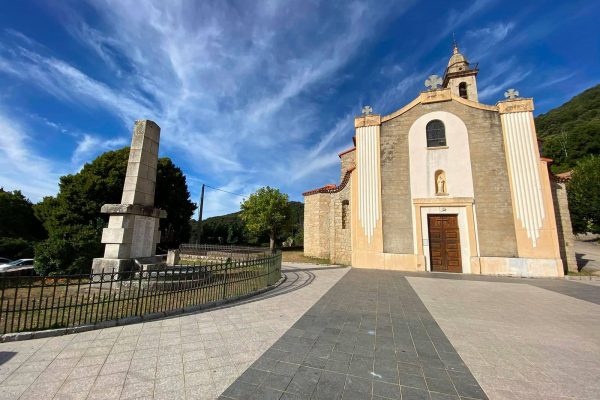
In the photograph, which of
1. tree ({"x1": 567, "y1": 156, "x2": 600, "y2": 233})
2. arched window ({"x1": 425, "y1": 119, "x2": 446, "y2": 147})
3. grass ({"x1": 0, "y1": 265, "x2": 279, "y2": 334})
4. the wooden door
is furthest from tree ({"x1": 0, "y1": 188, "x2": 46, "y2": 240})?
tree ({"x1": 567, "y1": 156, "x2": 600, "y2": 233})

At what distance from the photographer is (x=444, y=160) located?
14.0 m

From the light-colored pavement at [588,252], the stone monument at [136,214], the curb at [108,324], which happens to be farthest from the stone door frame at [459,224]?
the stone monument at [136,214]

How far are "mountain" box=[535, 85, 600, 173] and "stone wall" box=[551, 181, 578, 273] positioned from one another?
23.4 metres

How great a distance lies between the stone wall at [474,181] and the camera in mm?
12531

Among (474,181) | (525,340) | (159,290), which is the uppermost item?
(474,181)

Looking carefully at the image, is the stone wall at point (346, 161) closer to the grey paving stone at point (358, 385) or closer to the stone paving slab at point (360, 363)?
the stone paving slab at point (360, 363)

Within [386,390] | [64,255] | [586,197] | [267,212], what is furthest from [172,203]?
[586,197]

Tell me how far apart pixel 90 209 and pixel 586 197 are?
43194 millimetres

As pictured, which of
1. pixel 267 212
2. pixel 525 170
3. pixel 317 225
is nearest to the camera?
pixel 525 170

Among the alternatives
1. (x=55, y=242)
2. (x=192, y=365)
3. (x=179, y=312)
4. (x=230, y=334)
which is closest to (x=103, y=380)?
(x=192, y=365)

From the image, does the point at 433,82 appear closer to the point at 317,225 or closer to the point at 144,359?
the point at 317,225

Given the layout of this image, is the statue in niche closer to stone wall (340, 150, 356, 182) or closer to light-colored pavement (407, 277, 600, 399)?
light-colored pavement (407, 277, 600, 399)

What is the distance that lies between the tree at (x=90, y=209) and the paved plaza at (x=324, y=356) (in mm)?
7781

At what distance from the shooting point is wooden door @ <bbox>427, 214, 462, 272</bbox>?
42.6 ft
